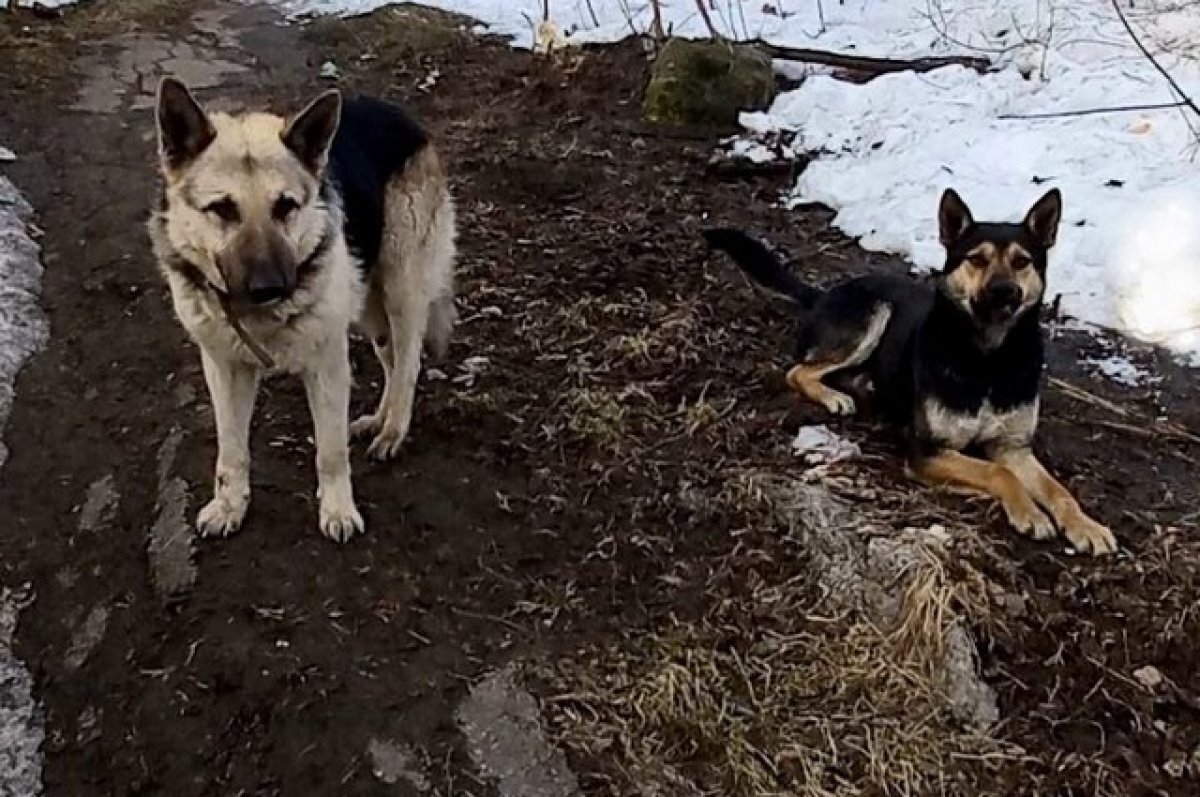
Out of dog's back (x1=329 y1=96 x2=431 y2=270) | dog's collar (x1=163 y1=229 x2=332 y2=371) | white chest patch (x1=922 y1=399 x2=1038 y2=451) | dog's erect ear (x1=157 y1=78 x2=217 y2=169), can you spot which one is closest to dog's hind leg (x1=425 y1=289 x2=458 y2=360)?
dog's back (x1=329 y1=96 x2=431 y2=270)

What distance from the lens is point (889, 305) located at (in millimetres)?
4895

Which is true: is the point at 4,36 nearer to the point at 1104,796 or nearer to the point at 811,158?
the point at 811,158

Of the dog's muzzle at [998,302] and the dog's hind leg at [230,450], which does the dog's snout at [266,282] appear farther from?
the dog's muzzle at [998,302]

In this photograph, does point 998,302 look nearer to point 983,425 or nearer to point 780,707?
point 983,425

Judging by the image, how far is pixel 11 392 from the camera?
4988 mm

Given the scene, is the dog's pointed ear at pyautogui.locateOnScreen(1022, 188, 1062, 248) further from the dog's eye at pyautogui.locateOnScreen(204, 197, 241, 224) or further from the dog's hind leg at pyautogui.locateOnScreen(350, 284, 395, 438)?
the dog's eye at pyautogui.locateOnScreen(204, 197, 241, 224)

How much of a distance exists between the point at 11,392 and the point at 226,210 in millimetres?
1949

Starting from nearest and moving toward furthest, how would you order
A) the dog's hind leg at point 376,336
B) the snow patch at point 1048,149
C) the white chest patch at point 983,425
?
the white chest patch at point 983,425
the dog's hind leg at point 376,336
the snow patch at point 1048,149

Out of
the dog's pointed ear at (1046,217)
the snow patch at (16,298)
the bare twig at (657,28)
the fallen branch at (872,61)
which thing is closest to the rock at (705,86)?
the fallen branch at (872,61)

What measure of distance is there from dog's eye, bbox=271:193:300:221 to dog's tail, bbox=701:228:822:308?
2189 millimetres

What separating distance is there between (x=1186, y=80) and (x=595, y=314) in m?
3.89

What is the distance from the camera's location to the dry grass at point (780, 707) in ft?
10.5

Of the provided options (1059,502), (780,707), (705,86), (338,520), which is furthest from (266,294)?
(705,86)

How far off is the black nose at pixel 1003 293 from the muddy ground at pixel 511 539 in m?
0.64
